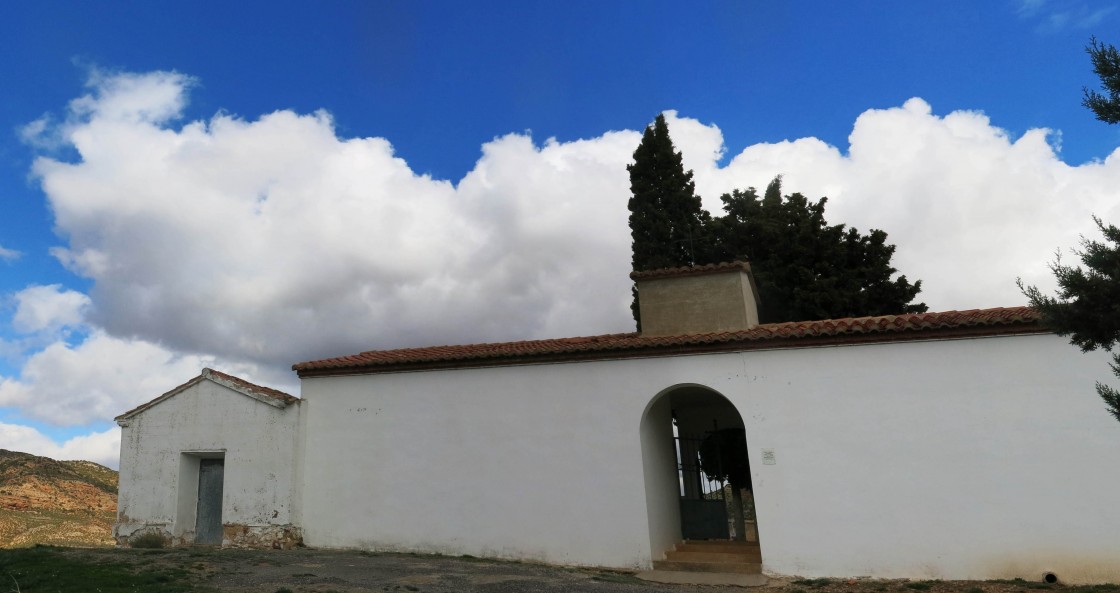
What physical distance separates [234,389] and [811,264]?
1852cm

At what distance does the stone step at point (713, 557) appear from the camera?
10578mm

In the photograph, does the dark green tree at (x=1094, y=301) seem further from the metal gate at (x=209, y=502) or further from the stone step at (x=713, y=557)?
the metal gate at (x=209, y=502)

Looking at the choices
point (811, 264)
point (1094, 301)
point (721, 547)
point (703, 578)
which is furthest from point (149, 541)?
point (811, 264)

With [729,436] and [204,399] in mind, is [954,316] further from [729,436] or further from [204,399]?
[204,399]

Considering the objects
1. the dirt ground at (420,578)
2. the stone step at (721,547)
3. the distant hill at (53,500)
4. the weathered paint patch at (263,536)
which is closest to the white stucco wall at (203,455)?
the weathered paint patch at (263,536)

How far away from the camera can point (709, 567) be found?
10.4m

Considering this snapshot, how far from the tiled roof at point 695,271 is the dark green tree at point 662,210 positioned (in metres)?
7.29

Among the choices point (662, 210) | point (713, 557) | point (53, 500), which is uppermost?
point (662, 210)

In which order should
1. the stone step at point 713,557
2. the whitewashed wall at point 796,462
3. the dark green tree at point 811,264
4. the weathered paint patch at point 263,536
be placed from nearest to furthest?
the whitewashed wall at point 796,462 < the stone step at point 713,557 < the weathered paint patch at point 263,536 < the dark green tree at point 811,264

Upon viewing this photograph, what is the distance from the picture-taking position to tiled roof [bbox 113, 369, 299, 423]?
13219 mm

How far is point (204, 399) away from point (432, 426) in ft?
17.9

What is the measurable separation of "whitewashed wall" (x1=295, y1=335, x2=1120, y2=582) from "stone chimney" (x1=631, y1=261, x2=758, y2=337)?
1.90 m

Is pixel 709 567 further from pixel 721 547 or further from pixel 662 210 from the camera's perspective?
pixel 662 210

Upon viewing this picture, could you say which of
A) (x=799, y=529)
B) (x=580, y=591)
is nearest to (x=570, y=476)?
(x=580, y=591)
